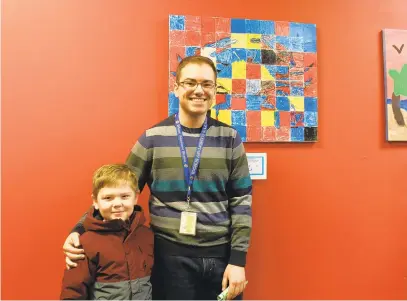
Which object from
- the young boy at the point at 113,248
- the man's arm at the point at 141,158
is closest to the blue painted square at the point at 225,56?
the man's arm at the point at 141,158

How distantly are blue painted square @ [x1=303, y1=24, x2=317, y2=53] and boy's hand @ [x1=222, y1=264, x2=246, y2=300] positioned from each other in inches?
46.2

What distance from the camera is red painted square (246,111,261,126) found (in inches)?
67.1

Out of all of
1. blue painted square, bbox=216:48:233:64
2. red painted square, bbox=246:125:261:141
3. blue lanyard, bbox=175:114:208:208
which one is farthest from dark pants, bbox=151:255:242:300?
blue painted square, bbox=216:48:233:64

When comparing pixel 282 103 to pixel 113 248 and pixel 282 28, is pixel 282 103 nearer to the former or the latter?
pixel 282 28

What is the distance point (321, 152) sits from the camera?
1781mm

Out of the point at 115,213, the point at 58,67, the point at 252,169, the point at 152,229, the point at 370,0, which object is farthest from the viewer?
the point at 370,0

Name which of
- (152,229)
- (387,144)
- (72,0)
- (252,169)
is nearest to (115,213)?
(152,229)

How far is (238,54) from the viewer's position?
1.70m

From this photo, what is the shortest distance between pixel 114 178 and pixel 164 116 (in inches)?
21.5

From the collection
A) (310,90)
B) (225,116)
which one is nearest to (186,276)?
(225,116)

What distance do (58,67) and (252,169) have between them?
3.53ft

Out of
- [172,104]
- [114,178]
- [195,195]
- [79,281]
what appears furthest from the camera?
[172,104]

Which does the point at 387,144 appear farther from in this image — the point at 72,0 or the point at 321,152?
the point at 72,0

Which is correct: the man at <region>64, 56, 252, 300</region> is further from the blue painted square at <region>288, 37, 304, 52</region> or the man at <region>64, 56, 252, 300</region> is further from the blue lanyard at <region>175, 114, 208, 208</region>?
the blue painted square at <region>288, 37, 304, 52</region>
